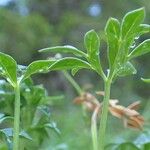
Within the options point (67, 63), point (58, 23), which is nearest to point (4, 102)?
point (67, 63)

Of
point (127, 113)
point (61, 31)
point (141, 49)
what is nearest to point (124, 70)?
point (141, 49)

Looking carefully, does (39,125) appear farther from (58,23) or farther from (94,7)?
(94,7)

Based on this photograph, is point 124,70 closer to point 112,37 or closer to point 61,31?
point 112,37

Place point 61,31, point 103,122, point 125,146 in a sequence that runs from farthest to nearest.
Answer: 1. point 61,31
2. point 125,146
3. point 103,122

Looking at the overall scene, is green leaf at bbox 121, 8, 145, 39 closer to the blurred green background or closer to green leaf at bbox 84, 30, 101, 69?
green leaf at bbox 84, 30, 101, 69

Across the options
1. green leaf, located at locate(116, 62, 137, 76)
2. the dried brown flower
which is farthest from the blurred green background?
green leaf, located at locate(116, 62, 137, 76)

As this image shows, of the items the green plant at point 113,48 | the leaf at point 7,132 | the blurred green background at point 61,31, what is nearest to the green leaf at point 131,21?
the green plant at point 113,48
